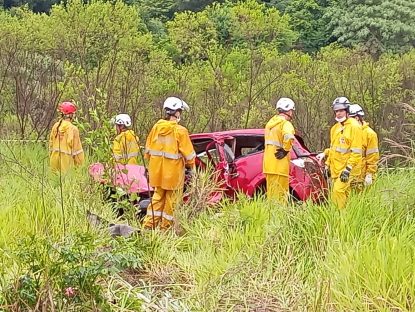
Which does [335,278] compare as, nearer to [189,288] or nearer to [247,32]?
[189,288]

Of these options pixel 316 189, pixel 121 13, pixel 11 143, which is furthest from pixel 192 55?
pixel 316 189

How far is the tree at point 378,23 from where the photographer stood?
38.4m

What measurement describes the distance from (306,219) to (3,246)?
2339 millimetres

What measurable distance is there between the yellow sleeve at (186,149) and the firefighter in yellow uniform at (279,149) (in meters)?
1.14

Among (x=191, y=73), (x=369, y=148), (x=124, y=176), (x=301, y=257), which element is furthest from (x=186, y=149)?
(x=191, y=73)

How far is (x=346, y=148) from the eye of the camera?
8016 millimetres

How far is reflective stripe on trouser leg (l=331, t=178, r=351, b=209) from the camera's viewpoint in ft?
18.7

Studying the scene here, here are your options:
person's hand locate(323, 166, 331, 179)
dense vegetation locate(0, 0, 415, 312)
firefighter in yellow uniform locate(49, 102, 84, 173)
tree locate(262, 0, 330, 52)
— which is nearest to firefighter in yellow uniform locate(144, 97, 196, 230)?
dense vegetation locate(0, 0, 415, 312)

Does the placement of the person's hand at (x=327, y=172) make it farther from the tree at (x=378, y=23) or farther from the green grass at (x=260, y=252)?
the tree at (x=378, y=23)

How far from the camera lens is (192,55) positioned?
18.9 metres

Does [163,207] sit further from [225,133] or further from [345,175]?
[345,175]

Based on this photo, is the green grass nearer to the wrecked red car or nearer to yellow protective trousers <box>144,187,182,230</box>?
yellow protective trousers <box>144,187,182,230</box>

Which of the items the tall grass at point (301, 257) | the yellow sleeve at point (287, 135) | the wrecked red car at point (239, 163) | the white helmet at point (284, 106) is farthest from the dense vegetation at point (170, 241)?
the white helmet at point (284, 106)

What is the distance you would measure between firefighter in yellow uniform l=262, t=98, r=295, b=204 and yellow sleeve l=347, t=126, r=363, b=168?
74 centimetres
